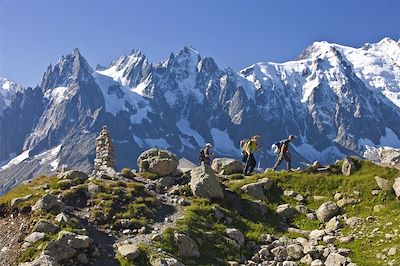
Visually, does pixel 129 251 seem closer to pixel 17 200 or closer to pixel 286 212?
pixel 17 200

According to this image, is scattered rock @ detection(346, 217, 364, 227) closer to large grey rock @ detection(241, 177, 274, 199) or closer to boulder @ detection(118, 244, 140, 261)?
large grey rock @ detection(241, 177, 274, 199)

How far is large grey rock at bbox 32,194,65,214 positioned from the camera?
26.8m

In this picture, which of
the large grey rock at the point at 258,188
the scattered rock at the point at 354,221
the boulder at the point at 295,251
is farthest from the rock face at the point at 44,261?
the scattered rock at the point at 354,221

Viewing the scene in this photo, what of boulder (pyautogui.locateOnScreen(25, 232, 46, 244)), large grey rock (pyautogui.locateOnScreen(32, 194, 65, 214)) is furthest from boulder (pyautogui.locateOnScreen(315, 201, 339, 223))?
boulder (pyautogui.locateOnScreen(25, 232, 46, 244))

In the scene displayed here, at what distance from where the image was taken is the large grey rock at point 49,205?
26812 mm

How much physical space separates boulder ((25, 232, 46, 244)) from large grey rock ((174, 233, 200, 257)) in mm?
6090

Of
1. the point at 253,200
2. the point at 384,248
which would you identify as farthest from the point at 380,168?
the point at 384,248

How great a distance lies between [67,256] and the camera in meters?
22.3

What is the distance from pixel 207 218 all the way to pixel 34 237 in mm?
9214

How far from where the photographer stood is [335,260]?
77.0ft

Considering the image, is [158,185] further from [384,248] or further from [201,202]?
[384,248]

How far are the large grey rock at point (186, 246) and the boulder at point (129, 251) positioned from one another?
2346 mm

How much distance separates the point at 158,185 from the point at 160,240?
9977 mm

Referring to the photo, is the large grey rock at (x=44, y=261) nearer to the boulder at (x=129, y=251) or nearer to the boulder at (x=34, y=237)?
the boulder at (x=34, y=237)
